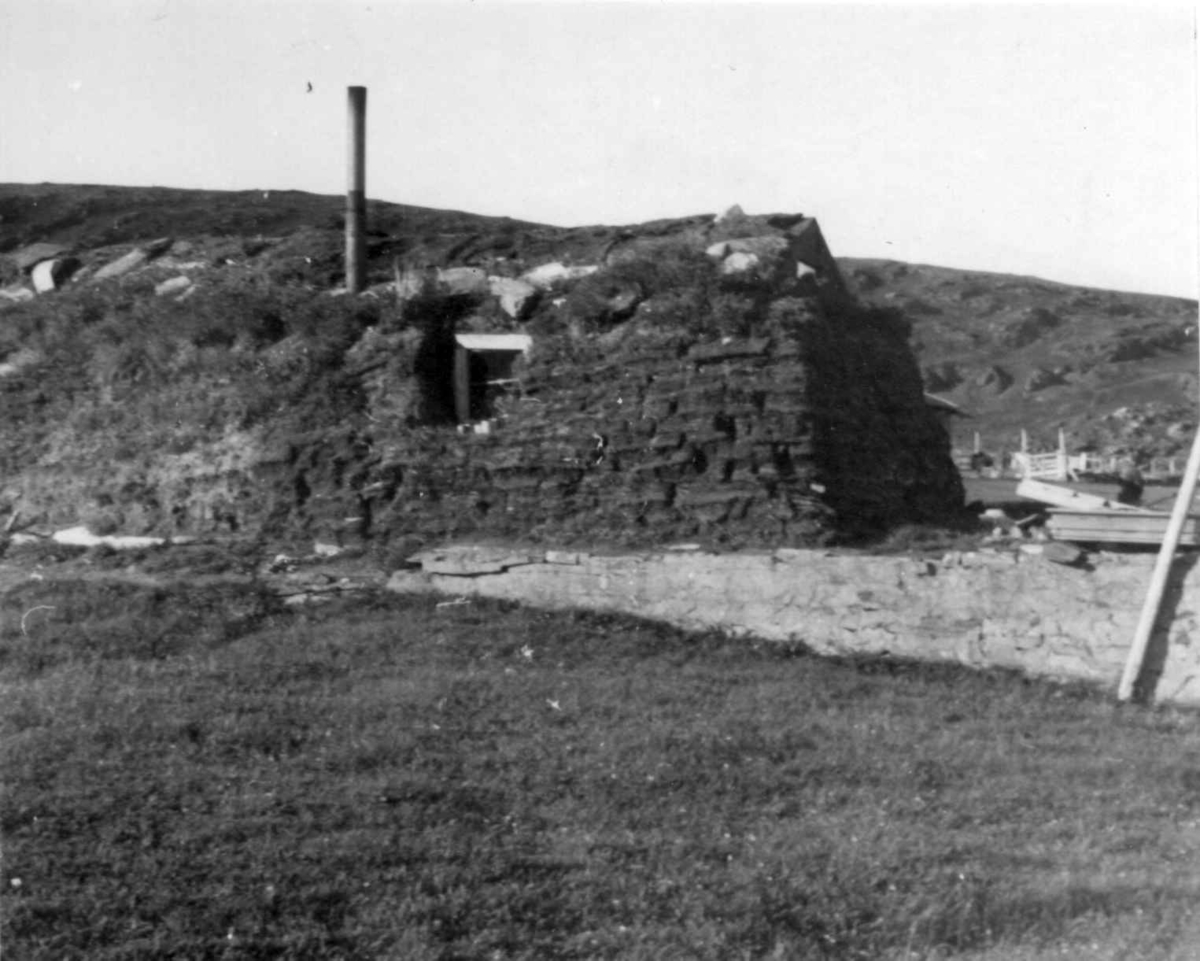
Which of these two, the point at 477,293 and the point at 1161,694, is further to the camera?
the point at 477,293

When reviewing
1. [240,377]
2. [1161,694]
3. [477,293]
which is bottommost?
[1161,694]

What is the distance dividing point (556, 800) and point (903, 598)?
450cm

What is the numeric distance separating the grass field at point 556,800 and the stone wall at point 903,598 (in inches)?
12.7

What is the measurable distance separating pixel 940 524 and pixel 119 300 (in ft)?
30.8

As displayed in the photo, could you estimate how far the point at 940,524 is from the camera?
13883 millimetres

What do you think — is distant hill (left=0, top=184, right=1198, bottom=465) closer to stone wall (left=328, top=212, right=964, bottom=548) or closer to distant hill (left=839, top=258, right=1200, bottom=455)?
distant hill (left=839, top=258, right=1200, bottom=455)

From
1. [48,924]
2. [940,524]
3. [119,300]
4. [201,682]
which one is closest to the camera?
[48,924]

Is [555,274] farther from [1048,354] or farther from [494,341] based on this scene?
[1048,354]

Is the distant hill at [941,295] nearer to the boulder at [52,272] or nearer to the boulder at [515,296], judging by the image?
the boulder at [52,272]

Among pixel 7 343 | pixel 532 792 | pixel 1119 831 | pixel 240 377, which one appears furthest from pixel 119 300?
pixel 1119 831

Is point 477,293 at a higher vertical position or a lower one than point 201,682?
higher

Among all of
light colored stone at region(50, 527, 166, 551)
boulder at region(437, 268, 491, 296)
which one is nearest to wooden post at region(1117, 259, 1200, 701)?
boulder at region(437, 268, 491, 296)

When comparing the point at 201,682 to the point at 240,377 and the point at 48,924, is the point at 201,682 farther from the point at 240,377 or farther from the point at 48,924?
the point at 240,377

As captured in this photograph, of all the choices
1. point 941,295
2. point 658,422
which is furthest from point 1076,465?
point 941,295
